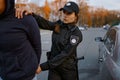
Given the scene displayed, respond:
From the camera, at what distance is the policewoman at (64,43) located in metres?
4.48

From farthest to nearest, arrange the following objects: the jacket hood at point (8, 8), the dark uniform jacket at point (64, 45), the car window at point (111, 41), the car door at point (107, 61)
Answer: the car window at point (111, 41), the car door at point (107, 61), the dark uniform jacket at point (64, 45), the jacket hood at point (8, 8)

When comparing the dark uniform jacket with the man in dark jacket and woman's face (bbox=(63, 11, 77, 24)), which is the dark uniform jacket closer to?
woman's face (bbox=(63, 11, 77, 24))

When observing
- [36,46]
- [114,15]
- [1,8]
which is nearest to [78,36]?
[36,46]

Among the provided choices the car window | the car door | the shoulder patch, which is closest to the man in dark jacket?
the shoulder patch

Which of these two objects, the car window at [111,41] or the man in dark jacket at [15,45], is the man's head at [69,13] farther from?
the car window at [111,41]

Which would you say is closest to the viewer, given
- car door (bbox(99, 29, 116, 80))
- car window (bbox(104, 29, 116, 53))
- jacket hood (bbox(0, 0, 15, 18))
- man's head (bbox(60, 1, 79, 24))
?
jacket hood (bbox(0, 0, 15, 18))

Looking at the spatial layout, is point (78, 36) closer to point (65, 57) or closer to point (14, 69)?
point (65, 57)

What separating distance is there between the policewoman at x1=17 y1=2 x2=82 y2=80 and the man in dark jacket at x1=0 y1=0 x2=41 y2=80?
100cm

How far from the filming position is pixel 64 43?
14.8ft

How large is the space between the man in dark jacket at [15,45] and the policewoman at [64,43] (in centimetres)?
100

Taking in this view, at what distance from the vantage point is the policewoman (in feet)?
14.7

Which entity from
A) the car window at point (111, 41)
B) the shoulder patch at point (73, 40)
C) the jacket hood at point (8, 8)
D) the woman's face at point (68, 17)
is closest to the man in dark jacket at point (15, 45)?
the jacket hood at point (8, 8)

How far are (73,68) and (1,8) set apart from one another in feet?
5.95

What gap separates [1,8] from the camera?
3.16 meters
